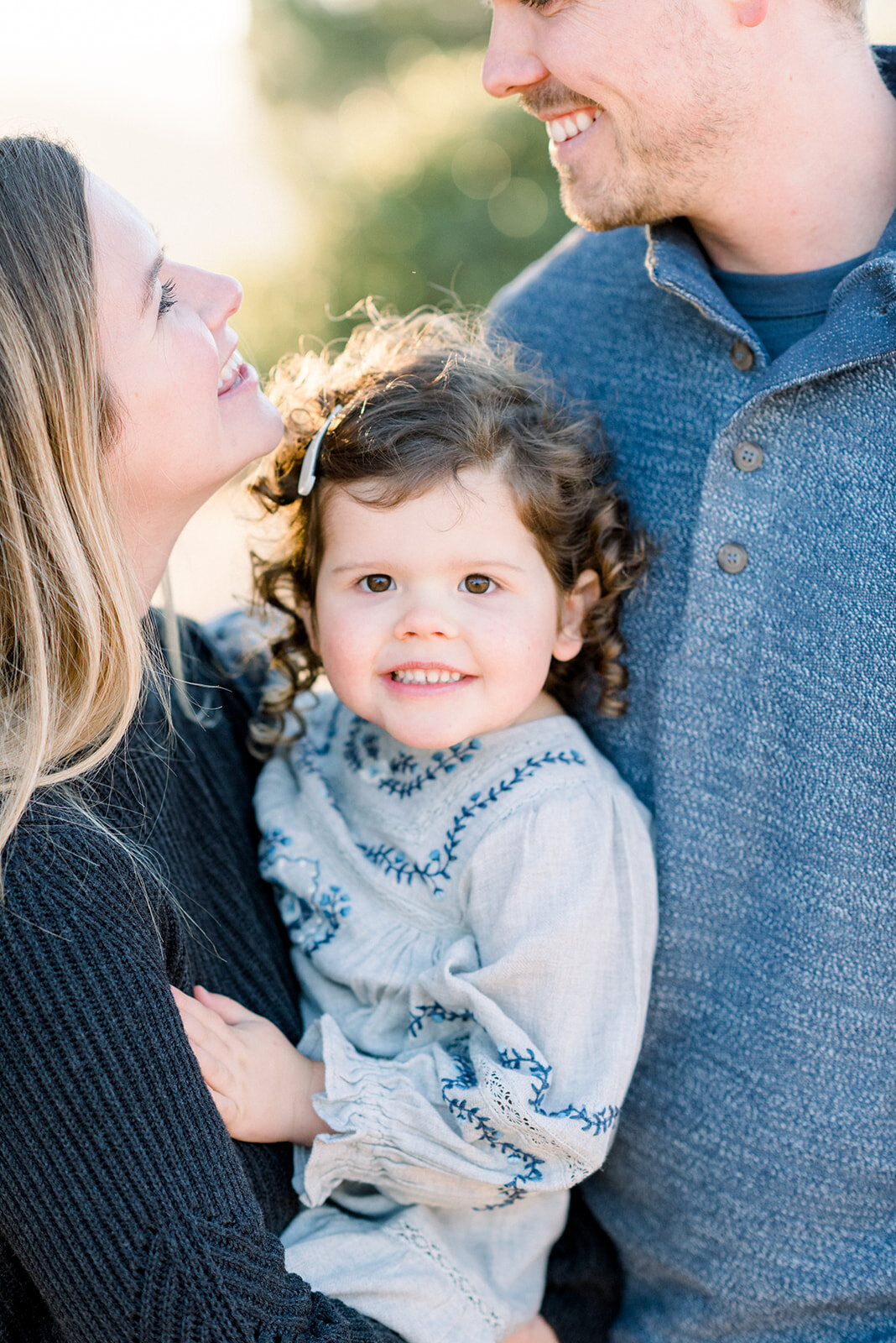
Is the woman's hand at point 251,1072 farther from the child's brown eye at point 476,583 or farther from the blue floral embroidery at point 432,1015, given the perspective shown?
the child's brown eye at point 476,583

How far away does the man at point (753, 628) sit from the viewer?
161 cm

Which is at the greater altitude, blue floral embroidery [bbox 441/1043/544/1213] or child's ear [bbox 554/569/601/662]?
child's ear [bbox 554/569/601/662]

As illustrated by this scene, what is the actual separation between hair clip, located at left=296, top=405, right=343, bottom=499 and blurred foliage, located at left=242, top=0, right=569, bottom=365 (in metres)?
4.22

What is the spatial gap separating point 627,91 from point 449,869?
4.12 feet

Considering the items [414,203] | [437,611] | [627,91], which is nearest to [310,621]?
[437,611]

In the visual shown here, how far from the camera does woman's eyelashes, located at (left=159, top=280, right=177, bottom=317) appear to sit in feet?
5.35

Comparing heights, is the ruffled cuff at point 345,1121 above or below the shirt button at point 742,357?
below

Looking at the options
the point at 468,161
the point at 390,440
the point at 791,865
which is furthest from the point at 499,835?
the point at 468,161

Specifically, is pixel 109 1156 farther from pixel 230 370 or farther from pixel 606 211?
pixel 606 211

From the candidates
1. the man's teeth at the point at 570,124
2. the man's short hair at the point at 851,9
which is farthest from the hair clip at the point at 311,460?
the man's short hair at the point at 851,9

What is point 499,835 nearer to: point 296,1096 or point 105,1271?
point 296,1096

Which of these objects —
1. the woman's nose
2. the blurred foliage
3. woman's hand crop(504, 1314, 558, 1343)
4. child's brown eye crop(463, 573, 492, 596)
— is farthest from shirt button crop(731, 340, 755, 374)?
the blurred foliage

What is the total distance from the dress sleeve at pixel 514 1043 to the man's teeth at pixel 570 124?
115cm

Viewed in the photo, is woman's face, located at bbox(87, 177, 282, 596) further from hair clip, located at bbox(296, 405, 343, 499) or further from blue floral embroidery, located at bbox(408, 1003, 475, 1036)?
blue floral embroidery, located at bbox(408, 1003, 475, 1036)
